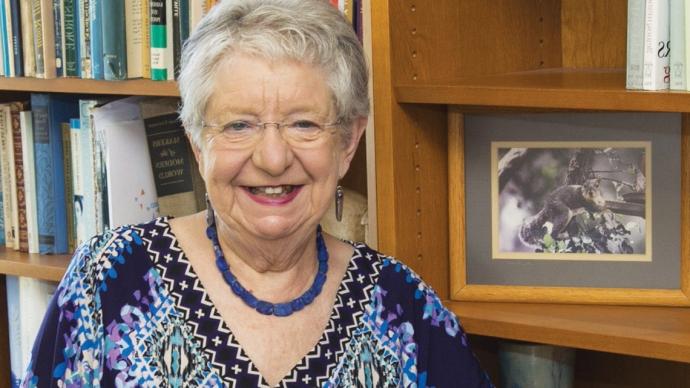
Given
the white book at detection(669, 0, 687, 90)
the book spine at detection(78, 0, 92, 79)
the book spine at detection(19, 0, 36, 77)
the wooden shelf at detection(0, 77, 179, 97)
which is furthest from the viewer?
the book spine at detection(19, 0, 36, 77)

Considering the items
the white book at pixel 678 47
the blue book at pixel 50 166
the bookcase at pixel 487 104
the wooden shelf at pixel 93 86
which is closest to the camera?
the white book at pixel 678 47

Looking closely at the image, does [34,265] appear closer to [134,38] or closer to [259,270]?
[134,38]

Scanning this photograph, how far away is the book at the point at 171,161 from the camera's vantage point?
2.03 meters

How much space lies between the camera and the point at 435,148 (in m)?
1.72

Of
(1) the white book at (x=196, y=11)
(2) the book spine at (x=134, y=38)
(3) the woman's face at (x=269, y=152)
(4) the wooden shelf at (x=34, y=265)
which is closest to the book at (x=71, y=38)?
(2) the book spine at (x=134, y=38)

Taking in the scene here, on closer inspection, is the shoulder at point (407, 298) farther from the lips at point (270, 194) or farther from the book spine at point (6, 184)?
the book spine at point (6, 184)

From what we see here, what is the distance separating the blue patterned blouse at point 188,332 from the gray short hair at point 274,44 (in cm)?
20

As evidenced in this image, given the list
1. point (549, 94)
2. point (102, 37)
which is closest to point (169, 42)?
point (102, 37)

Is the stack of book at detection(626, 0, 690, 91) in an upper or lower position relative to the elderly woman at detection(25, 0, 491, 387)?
upper

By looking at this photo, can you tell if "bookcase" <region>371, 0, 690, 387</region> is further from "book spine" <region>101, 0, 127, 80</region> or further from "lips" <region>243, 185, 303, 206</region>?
"book spine" <region>101, 0, 127, 80</region>

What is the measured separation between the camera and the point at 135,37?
193 centimetres

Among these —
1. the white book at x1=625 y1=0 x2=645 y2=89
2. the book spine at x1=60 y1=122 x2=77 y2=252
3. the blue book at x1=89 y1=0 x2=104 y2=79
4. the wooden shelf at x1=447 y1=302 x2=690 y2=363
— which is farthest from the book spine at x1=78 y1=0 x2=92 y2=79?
the white book at x1=625 y1=0 x2=645 y2=89

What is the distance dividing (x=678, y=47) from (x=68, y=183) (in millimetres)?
1231

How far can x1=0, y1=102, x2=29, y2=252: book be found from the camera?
7.31 ft
